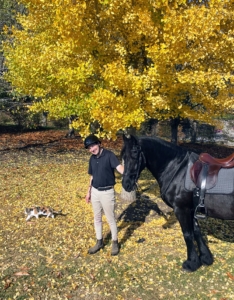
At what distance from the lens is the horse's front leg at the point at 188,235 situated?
17.2 feet

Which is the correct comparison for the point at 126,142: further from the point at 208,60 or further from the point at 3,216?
the point at 3,216

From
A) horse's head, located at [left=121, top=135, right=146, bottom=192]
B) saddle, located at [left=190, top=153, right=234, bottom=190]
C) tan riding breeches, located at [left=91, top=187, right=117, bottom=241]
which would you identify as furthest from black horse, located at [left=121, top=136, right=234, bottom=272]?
tan riding breeches, located at [left=91, top=187, right=117, bottom=241]

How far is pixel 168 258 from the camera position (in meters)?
5.80

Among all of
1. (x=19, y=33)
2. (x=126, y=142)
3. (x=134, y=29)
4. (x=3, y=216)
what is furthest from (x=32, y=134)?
(x=126, y=142)

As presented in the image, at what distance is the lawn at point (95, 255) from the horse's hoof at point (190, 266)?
0.10 meters

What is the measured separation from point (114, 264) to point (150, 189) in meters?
4.72

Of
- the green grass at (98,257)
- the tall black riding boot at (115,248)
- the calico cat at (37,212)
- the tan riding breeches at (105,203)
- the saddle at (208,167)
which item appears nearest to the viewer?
the saddle at (208,167)

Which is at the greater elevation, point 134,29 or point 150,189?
point 134,29

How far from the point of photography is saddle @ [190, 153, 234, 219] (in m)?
4.81

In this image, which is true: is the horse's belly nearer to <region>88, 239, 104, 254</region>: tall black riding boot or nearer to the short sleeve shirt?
the short sleeve shirt

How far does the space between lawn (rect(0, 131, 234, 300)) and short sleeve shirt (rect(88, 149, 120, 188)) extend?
1.55 meters

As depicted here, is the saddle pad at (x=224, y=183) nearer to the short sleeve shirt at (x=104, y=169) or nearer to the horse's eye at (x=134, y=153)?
the horse's eye at (x=134, y=153)


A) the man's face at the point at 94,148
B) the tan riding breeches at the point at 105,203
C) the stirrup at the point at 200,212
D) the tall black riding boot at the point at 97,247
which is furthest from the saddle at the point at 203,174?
the tall black riding boot at the point at 97,247

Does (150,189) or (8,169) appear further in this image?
(8,169)
